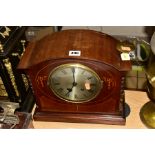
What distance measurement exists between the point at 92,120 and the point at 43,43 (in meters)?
0.41

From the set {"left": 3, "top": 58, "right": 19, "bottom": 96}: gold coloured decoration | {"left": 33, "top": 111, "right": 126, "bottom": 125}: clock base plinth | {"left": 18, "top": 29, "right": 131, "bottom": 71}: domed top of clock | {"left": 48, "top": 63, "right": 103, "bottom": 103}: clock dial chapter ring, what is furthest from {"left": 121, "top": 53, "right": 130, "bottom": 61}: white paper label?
{"left": 3, "top": 58, "right": 19, "bottom": 96}: gold coloured decoration

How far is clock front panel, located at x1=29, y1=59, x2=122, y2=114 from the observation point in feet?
3.61

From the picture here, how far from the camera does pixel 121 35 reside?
4.33ft

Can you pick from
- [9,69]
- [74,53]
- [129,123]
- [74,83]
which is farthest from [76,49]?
[129,123]

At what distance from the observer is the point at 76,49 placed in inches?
43.1

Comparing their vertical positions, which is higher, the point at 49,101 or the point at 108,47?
the point at 108,47

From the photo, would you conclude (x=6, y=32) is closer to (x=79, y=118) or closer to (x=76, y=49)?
(x=76, y=49)

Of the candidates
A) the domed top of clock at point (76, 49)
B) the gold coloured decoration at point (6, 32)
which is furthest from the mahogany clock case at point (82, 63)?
→ the gold coloured decoration at point (6, 32)

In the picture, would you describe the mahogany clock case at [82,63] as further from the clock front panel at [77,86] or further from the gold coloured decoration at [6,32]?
the gold coloured decoration at [6,32]

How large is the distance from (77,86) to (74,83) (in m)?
0.02

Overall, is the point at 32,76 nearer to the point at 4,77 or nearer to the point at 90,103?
the point at 4,77

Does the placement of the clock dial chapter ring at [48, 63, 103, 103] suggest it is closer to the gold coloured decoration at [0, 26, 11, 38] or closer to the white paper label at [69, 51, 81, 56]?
the white paper label at [69, 51, 81, 56]

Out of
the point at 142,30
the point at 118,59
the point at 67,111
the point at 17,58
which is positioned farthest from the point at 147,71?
the point at 17,58

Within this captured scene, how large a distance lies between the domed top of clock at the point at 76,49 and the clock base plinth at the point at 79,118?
0.90 feet
